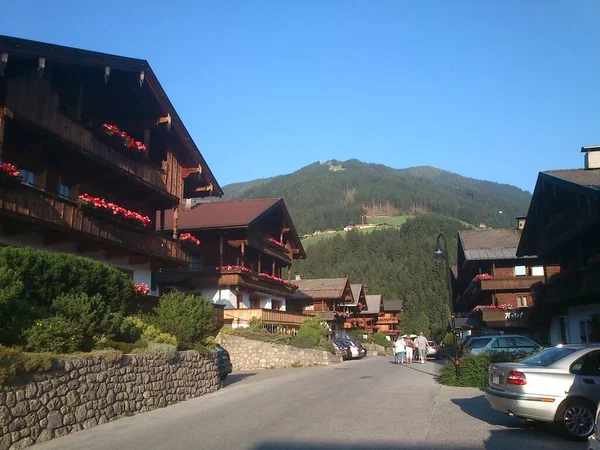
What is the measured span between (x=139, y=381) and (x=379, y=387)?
8578 millimetres

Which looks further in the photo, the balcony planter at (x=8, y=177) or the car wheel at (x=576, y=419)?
the balcony planter at (x=8, y=177)

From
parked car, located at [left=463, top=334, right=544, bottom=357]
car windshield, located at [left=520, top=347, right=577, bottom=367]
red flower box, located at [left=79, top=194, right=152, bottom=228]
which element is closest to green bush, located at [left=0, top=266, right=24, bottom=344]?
red flower box, located at [left=79, top=194, right=152, bottom=228]

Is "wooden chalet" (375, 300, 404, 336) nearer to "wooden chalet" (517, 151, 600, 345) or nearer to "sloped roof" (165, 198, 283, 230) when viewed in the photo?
"sloped roof" (165, 198, 283, 230)

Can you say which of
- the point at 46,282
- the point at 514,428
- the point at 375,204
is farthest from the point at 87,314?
the point at 375,204

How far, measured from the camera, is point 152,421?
38.4 ft

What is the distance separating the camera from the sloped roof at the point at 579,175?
78.7 ft

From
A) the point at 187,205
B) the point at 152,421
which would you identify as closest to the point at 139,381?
the point at 152,421

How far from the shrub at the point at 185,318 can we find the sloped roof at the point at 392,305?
8282 cm

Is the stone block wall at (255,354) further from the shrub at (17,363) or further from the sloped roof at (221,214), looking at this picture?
the shrub at (17,363)

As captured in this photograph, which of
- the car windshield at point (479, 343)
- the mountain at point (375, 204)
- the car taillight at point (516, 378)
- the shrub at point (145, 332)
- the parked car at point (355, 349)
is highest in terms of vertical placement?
the mountain at point (375, 204)

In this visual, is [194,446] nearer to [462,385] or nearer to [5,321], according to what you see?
[5,321]

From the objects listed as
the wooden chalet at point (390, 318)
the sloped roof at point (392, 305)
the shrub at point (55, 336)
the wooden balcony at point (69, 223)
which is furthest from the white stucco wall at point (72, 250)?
the sloped roof at point (392, 305)

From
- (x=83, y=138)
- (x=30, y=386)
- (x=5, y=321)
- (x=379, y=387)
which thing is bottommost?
(x=379, y=387)

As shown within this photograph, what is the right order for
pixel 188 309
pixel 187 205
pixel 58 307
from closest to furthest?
1. pixel 58 307
2. pixel 188 309
3. pixel 187 205
